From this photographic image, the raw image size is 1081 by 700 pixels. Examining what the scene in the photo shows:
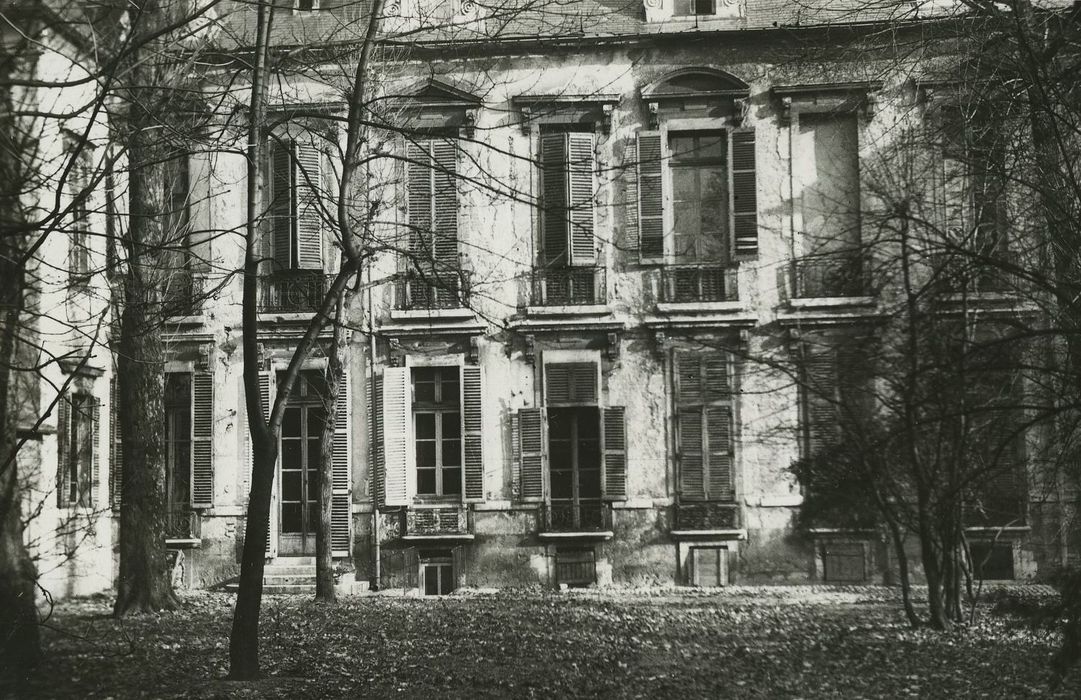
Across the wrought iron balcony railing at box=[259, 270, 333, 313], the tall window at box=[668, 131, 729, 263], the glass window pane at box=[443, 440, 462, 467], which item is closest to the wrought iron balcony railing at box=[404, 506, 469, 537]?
the glass window pane at box=[443, 440, 462, 467]

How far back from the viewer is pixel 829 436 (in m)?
13.9

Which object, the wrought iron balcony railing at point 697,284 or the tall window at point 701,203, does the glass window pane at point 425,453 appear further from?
the tall window at point 701,203

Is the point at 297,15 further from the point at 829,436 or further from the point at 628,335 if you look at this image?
the point at 829,436

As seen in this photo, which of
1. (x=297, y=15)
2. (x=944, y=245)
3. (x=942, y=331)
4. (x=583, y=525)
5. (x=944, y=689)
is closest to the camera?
(x=944, y=245)

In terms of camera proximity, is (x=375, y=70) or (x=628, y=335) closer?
(x=375, y=70)

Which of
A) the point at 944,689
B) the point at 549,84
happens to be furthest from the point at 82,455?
the point at 944,689

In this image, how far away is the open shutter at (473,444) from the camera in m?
15.1

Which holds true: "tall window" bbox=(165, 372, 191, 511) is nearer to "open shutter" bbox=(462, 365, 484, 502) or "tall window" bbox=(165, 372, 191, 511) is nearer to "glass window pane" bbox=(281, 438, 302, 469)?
"glass window pane" bbox=(281, 438, 302, 469)

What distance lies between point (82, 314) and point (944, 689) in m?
12.2

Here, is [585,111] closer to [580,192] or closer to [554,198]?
[580,192]

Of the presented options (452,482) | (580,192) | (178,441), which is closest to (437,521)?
A: (452,482)

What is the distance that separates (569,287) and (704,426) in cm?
272

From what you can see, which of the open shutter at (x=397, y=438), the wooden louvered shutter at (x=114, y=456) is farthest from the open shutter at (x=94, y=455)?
the open shutter at (x=397, y=438)

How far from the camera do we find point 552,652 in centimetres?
998
